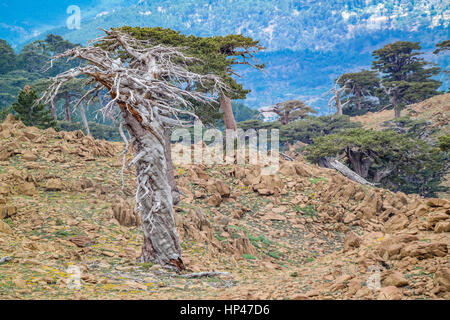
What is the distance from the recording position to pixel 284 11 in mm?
113938

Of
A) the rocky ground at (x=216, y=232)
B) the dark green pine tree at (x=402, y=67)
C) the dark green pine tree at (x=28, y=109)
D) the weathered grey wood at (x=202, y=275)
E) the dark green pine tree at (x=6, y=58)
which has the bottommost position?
the weathered grey wood at (x=202, y=275)

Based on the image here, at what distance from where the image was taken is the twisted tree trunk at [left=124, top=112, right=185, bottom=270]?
316 inches

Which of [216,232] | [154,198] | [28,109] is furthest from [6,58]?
[154,198]

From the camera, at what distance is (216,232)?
11266mm

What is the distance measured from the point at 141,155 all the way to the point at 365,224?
9.25 metres

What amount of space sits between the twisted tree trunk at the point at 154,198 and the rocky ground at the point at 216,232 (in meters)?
0.39

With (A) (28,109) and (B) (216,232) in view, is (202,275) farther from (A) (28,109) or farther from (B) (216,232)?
(A) (28,109)

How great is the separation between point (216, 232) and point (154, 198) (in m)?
3.72

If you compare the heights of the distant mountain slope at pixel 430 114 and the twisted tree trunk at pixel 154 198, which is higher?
the distant mountain slope at pixel 430 114

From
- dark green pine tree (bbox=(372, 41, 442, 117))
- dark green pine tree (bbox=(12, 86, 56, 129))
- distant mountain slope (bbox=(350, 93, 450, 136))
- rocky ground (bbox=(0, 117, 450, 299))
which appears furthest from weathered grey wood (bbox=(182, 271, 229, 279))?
dark green pine tree (bbox=(372, 41, 442, 117))

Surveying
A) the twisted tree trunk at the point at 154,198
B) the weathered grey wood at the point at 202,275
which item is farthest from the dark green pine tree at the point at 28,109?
the weathered grey wood at the point at 202,275

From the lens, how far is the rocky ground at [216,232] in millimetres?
5773

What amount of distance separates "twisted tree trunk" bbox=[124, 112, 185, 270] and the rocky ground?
1.28ft

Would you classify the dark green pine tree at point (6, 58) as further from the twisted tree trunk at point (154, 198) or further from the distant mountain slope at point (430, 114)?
the twisted tree trunk at point (154, 198)
